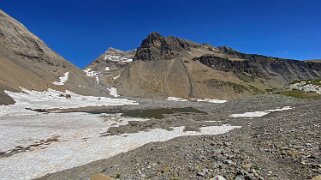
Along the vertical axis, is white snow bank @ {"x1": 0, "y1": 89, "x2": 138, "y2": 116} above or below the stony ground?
above

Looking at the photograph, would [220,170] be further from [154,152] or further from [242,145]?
[154,152]

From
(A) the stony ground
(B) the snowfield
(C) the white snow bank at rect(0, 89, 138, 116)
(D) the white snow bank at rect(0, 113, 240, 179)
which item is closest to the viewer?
(A) the stony ground

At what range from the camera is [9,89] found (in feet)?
371

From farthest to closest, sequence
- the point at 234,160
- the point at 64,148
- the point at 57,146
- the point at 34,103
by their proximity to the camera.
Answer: the point at 34,103 → the point at 57,146 → the point at 64,148 → the point at 234,160

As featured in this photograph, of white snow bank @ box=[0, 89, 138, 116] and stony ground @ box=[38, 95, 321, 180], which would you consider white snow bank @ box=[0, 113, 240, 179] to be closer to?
stony ground @ box=[38, 95, 321, 180]

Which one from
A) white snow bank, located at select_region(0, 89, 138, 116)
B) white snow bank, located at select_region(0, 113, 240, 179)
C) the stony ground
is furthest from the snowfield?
white snow bank, located at select_region(0, 89, 138, 116)

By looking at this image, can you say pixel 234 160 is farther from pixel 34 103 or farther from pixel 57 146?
pixel 34 103

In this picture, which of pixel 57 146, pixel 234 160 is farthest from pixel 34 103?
pixel 234 160

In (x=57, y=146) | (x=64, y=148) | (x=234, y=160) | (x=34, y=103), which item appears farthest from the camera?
(x=34, y=103)

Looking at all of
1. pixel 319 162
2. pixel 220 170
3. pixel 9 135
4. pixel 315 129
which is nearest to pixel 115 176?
pixel 220 170

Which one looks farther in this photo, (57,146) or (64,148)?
(57,146)

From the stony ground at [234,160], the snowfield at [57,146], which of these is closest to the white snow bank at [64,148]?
the snowfield at [57,146]

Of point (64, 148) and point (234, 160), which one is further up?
point (234, 160)

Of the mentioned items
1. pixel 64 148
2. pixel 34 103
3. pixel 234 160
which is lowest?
pixel 64 148
